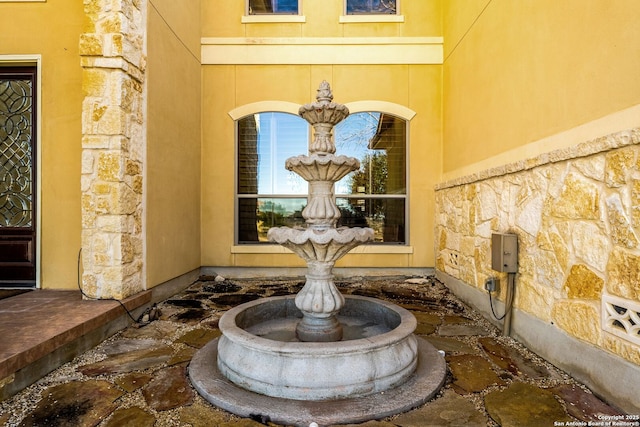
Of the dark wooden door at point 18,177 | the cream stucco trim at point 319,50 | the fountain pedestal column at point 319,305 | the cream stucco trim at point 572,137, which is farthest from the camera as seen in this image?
the cream stucco trim at point 319,50

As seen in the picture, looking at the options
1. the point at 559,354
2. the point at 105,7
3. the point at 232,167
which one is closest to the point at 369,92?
the point at 232,167

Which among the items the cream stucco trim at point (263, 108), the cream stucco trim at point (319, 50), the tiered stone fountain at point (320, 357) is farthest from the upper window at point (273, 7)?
the tiered stone fountain at point (320, 357)

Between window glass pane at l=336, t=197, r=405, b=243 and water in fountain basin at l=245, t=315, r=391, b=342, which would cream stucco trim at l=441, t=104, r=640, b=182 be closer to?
window glass pane at l=336, t=197, r=405, b=243

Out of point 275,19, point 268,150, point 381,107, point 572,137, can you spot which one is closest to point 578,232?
point 572,137

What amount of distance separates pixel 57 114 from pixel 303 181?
374cm

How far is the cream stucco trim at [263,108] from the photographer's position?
6.54 meters

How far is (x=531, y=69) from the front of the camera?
3592mm

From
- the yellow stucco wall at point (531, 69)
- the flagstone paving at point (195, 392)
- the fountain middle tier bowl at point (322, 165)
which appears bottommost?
the flagstone paving at point (195, 392)

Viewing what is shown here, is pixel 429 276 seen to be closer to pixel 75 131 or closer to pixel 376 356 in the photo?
pixel 376 356

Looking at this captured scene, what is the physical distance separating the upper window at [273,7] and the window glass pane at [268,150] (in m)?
1.91

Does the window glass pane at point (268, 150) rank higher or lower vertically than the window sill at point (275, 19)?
lower

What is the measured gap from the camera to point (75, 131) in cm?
455

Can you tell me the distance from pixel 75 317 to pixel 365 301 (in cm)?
286

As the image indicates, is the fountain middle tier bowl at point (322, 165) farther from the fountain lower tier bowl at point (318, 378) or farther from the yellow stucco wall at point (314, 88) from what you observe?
the yellow stucco wall at point (314, 88)
